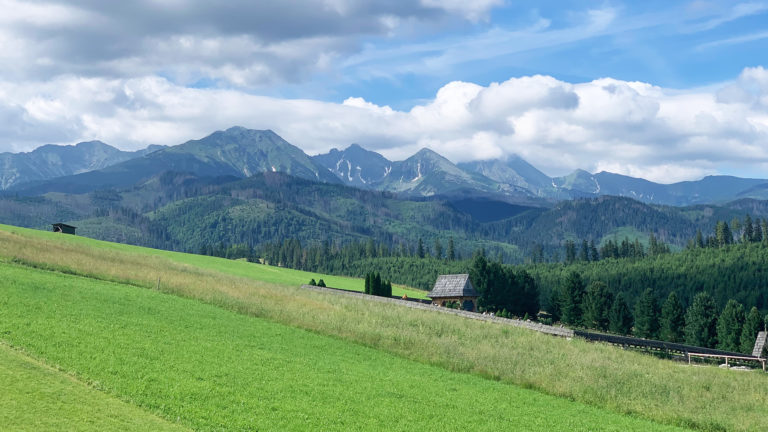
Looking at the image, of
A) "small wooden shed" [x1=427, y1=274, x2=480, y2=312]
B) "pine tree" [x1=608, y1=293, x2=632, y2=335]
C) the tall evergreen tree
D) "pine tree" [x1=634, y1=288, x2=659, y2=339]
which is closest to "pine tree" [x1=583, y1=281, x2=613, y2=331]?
"pine tree" [x1=608, y1=293, x2=632, y2=335]

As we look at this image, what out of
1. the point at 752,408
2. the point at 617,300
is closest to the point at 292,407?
the point at 752,408

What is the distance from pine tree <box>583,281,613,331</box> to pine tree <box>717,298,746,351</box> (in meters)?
20.8

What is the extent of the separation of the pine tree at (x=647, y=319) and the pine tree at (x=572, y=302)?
1103 centimetres

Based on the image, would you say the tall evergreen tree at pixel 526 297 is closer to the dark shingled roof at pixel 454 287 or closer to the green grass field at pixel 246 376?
the dark shingled roof at pixel 454 287

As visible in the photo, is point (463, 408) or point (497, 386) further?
point (497, 386)

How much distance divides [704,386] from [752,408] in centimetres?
638

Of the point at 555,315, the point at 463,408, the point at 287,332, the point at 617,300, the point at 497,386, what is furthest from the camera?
the point at 555,315

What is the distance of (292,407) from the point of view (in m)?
28.2

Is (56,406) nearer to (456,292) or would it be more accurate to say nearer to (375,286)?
(456,292)

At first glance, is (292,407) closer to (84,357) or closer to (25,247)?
(84,357)

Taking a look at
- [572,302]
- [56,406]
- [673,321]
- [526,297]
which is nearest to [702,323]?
[673,321]

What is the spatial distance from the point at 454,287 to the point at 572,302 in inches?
1595

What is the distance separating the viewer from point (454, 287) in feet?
333

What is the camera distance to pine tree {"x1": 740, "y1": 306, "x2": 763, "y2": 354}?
336 feet
